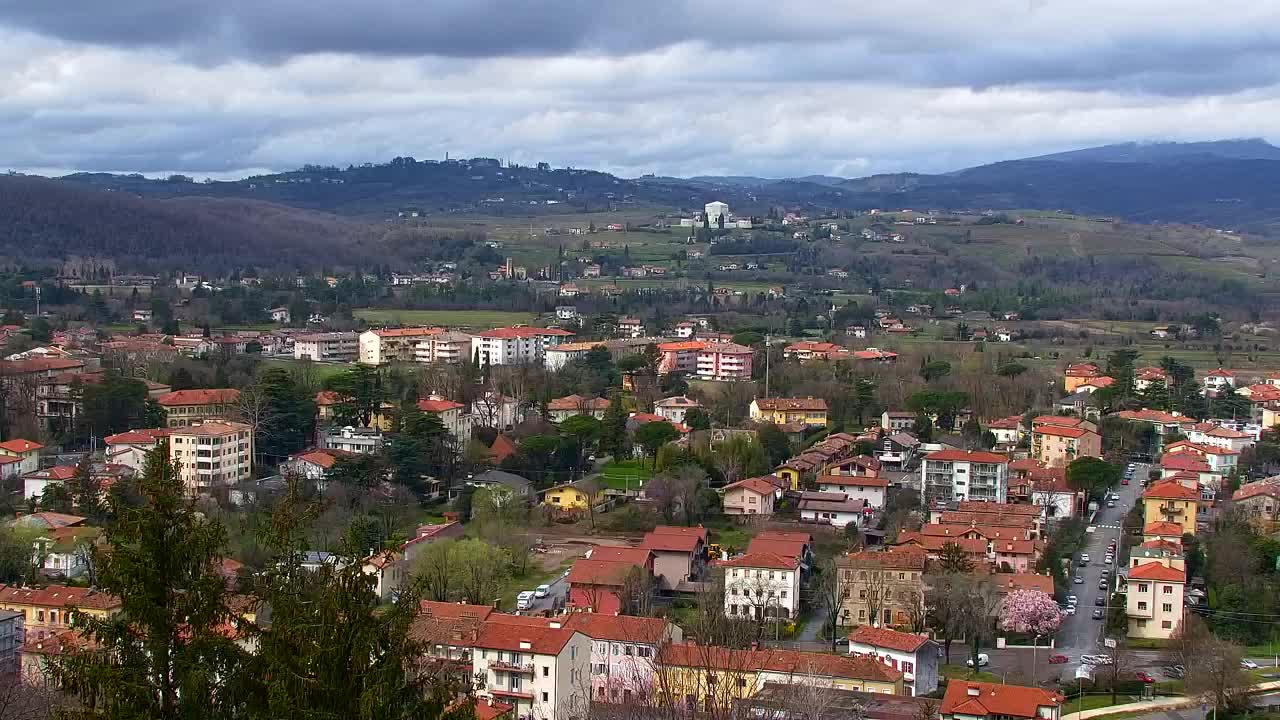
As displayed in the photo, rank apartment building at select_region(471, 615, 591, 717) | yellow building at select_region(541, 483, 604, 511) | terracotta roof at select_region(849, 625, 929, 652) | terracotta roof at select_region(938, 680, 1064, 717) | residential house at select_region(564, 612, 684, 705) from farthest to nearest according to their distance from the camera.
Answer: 1. yellow building at select_region(541, 483, 604, 511)
2. terracotta roof at select_region(849, 625, 929, 652)
3. apartment building at select_region(471, 615, 591, 717)
4. residential house at select_region(564, 612, 684, 705)
5. terracotta roof at select_region(938, 680, 1064, 717)

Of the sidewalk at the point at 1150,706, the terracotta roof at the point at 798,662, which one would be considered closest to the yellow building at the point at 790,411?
the terracotta roof at the point at 798,662

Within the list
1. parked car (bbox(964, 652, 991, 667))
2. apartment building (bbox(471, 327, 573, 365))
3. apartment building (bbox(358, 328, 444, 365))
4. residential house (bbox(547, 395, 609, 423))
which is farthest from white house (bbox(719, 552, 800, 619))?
apartment building (bbox(358, 328, 444, 365))

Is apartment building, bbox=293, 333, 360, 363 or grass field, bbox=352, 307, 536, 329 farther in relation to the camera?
grass field, bbox=352, 307, 536, 329

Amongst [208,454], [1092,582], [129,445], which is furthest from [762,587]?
[129,445]

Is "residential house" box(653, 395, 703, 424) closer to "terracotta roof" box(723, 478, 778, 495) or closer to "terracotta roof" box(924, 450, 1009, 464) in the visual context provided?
"terracotta roof" box(723, 478, 778, 495)

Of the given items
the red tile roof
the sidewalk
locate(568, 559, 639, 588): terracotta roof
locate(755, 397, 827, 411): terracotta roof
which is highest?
the red tile roof

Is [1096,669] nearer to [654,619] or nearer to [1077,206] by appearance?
[654,619]

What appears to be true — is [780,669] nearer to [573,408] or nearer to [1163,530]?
[1163,530]
